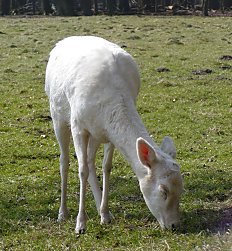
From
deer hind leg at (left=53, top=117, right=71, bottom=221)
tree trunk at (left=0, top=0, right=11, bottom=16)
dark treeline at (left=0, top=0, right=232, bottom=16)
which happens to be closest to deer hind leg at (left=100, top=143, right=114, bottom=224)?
deer hind leg at (left=53, top=117, right=71, bottom=221)

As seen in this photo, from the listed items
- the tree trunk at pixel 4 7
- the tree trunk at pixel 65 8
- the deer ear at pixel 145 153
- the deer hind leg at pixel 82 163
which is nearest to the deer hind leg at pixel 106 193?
the deer hind leg at pixel 82 163

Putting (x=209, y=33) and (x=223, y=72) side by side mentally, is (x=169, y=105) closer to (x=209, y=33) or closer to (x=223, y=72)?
(x=223, y=72)

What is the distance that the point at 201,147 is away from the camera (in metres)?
9.93

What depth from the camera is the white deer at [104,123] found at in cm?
570

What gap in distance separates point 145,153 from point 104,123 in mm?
665

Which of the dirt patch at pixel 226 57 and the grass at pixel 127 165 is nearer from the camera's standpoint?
the grass at pixel 127 165

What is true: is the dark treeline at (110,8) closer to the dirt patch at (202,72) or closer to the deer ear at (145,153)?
the dirt patch at (202,72)

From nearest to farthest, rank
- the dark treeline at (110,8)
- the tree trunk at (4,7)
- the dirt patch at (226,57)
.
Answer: the dirt patch at (226,57)
the dark treeline at (110,8)
the tree trunk at (4,7)

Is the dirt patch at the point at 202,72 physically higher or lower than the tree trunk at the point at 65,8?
higher

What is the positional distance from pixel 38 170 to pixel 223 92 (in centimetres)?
597

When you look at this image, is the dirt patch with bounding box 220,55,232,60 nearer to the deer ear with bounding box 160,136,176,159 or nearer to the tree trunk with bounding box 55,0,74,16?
the deer ear with bounding box 160,136,176,159

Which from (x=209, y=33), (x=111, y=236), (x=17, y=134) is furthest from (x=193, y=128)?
(x=209, y=33)

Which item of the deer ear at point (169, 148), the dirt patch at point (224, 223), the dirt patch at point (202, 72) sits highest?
the deer ear at point (169, 148)

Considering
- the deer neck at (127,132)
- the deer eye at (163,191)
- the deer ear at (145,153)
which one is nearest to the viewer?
the deer ear at (145,153)
